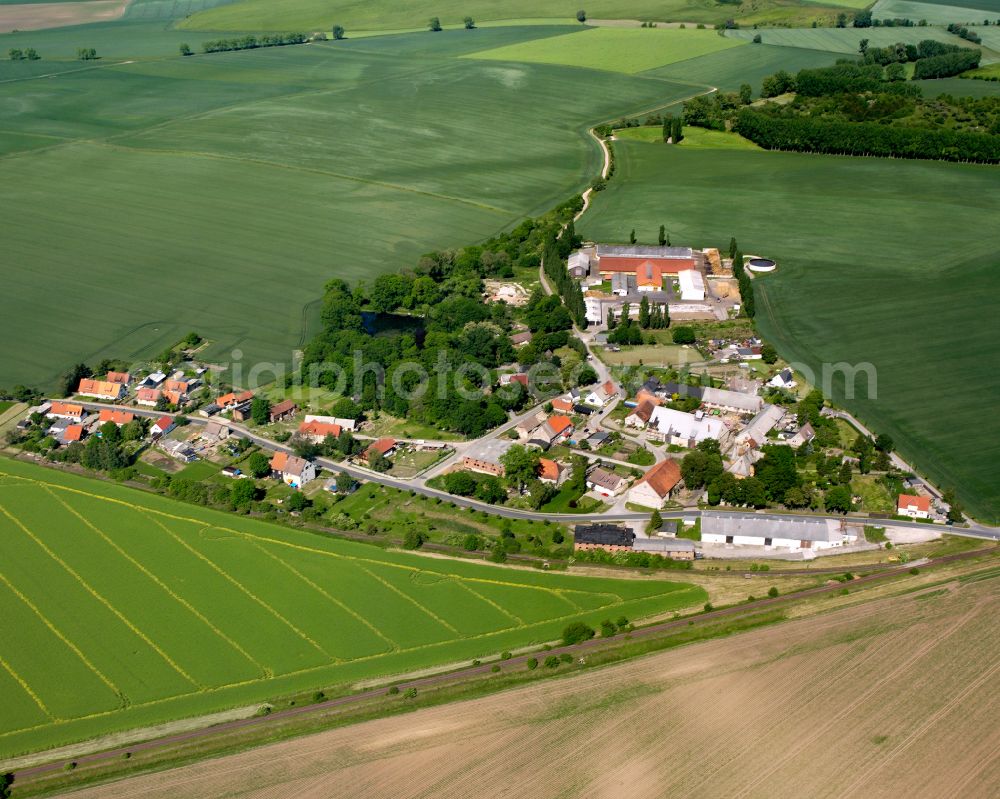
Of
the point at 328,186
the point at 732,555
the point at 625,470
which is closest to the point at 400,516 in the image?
the point at 625,470

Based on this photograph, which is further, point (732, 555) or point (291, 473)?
point (291, 473)

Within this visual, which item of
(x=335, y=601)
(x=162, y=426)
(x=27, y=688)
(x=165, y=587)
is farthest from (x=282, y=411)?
(x=27, y=688)

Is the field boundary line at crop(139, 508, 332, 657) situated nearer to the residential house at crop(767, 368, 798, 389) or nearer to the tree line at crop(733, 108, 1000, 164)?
the residential house at crop(767, 368, 798, 389)

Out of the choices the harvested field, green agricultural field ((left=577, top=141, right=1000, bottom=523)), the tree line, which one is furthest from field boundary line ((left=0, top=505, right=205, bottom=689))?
the tree line

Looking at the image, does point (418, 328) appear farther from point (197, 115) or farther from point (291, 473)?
point (197, 115)

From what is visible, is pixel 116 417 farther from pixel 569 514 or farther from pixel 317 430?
pixel 569 514

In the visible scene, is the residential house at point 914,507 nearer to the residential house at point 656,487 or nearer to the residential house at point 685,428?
the residential house at point 685,428

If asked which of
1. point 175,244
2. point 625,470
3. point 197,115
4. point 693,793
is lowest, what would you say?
point 693,793
